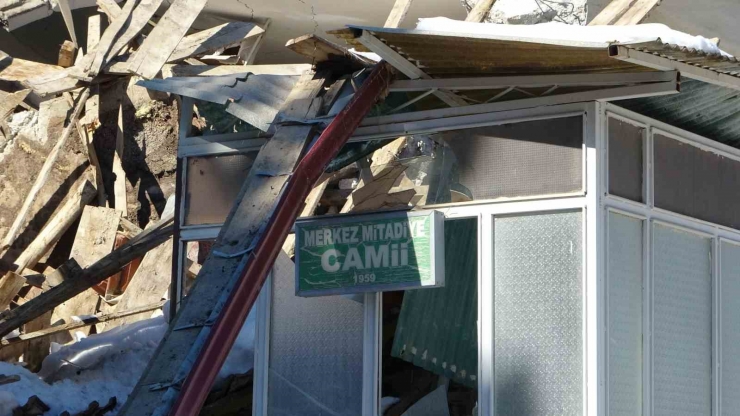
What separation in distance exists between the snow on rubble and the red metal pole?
7.82ft

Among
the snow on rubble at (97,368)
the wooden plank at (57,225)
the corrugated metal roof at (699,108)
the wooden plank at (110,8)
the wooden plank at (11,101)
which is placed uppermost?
the wooden plank at (110,8)

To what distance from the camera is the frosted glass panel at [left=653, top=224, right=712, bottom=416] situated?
7.64 m

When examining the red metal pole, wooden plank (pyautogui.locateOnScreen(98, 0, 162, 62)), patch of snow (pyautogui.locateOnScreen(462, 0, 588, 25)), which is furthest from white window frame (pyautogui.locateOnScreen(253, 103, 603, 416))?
wooden plank (pyautogui.locateOnScreen(98, 0, 162, 62))

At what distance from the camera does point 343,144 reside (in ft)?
25.7

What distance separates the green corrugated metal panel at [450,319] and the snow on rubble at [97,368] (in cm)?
189

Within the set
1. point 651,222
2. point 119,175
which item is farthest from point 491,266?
point 119,175

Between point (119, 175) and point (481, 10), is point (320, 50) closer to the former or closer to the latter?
point (481, 10)

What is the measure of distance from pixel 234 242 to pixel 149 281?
5.36m

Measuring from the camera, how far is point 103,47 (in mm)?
12703

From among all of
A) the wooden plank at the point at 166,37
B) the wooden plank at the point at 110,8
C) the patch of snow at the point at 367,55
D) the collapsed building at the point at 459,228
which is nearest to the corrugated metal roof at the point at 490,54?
the collapsed building at the point at 459,228

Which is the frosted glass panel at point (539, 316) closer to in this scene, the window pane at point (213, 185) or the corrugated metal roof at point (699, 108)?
the corrugated metal roof at point (699, 108)

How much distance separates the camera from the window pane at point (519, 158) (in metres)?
7.44

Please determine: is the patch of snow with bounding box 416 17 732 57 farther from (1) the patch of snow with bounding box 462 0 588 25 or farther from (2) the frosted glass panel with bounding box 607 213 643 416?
(1) the patch of snow with bounding box 462 0 588 25

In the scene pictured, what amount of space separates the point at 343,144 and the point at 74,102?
7.32m
